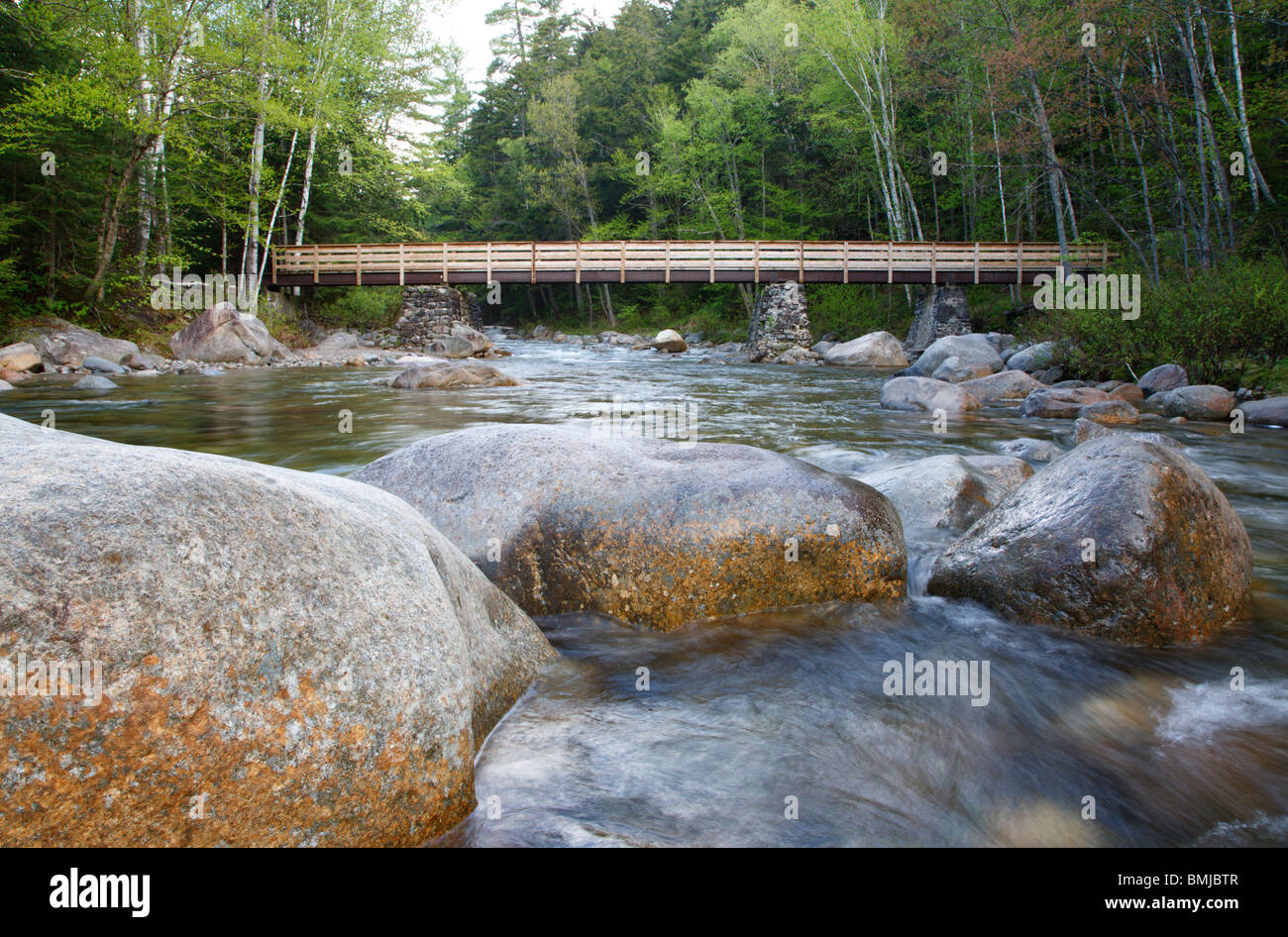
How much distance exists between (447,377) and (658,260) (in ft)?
41.1

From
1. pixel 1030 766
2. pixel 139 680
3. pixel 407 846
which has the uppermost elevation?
pixel 139 680

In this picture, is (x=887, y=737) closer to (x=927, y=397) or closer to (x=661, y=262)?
(x=927, y=397)

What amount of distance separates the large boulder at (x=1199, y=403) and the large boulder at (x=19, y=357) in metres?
17.6

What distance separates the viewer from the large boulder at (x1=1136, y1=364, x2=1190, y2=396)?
11039 millimetres

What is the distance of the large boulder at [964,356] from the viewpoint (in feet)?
52.1

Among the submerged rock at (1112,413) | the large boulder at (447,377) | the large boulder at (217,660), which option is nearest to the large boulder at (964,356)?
the submerged rock at (1112,413)

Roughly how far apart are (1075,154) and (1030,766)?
26.1 m

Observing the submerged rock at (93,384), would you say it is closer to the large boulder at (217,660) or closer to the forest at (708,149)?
the forest at (708,149)

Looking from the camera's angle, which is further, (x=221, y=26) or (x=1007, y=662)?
(x=221, y=26)

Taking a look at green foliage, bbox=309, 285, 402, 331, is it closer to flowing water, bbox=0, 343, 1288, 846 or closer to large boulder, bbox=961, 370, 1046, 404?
large boulder, bbox=961, 370, 1046, 404

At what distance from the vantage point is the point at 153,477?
6.15 ft

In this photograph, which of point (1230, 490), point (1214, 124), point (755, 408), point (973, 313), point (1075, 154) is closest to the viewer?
point (1230, 490)

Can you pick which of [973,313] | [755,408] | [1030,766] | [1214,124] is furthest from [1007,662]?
[973,313]

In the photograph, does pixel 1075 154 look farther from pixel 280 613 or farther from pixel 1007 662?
pixel 280 613
